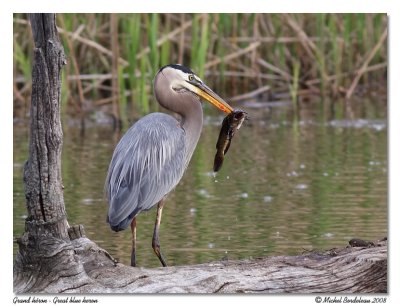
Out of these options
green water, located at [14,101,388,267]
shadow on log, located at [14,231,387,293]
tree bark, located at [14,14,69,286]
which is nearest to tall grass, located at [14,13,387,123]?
green water, located at [14,101,388,267]

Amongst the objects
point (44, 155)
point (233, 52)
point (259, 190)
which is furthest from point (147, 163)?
point (233, 52)

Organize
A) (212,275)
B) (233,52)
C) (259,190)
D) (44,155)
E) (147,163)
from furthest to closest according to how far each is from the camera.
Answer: (233,52) < (259,190) < (147,163) < (212,275) < (44,155)

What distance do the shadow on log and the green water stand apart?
68cm

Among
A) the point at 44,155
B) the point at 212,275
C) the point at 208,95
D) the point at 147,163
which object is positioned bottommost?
the point at 212,275

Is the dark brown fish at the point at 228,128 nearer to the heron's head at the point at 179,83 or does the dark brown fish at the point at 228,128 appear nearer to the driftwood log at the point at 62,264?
the heron's head at the point at 179,83

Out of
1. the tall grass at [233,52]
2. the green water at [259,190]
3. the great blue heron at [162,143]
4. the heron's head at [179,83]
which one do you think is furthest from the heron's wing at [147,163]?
the tall grass at [233,52]

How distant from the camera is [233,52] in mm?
10984

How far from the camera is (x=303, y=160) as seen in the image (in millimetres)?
9453

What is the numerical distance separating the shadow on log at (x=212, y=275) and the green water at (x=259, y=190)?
0.68 metres

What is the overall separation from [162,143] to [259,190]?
2.62m

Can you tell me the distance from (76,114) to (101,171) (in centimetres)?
223

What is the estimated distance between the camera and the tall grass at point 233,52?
32.8 feet

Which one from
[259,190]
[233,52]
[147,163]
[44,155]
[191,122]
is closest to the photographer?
[44,155]

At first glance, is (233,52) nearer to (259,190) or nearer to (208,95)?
(259,190)
